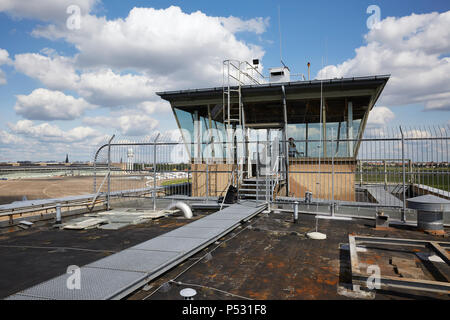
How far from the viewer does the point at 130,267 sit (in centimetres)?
504

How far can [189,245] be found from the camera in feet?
20.9

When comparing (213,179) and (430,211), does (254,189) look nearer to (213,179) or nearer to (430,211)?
(213,179)

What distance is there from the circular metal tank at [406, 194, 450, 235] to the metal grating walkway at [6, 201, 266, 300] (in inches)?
212

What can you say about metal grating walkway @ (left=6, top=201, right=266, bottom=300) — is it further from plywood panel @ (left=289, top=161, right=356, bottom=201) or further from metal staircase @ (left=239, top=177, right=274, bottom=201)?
plywood panel @ (left=289, top=161, right=356, bottom=201)

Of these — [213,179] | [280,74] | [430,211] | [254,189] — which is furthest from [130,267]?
[280,74]

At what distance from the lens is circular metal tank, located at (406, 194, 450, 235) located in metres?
8.30

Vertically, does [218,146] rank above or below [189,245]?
above

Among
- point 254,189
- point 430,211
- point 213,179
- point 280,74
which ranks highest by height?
point 280,74

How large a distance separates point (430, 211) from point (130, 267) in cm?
824

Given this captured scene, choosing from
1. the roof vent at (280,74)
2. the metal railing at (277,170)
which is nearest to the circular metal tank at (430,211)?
the metal railing at (277,170)
